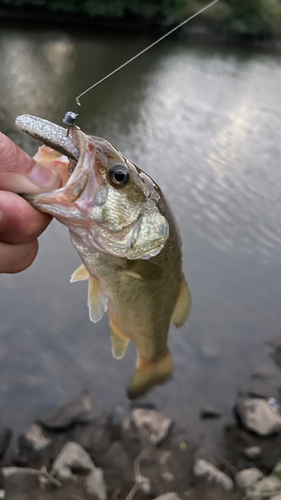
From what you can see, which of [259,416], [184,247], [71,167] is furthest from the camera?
[184,247]

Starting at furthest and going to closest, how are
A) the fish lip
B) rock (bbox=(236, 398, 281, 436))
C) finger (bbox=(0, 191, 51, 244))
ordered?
1. rock (bbox=(236, 398, 281, 436))
2. finger (bbox=(0, 191, 51, 244))
3. the fish lip

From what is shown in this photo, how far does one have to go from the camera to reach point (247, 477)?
3391 mm

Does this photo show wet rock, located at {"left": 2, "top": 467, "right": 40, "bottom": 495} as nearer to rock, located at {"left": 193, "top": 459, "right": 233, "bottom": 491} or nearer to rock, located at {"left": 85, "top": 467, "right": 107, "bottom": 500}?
rock, located at {"left": 85, "top": 467, "right": 107, "bottom": 500}

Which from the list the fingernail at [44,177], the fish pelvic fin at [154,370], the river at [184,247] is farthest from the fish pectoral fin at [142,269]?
the river at [184,247]

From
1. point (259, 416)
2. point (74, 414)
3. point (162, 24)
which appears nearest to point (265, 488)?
point (259, 416)

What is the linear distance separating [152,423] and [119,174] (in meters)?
3.08

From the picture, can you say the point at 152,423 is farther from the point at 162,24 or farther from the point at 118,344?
the point at 162,24

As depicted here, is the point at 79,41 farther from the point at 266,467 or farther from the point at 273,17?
the point at 266,467

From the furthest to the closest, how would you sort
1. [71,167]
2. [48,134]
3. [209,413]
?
[209,413] < [71,167] < [48,134]

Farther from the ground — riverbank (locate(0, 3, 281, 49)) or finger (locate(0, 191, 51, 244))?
riverbank (locate(0, 3, 281, 49))

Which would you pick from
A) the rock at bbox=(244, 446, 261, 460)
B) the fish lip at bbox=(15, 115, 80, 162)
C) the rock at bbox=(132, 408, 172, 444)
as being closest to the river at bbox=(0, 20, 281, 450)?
the rock at bbox=(132, 408, 172, 444)

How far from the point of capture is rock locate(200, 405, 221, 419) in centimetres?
412

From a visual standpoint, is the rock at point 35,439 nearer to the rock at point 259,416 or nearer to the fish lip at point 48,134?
the rock at point 259,416

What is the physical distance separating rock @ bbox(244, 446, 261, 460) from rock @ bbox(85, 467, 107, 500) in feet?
5.01
